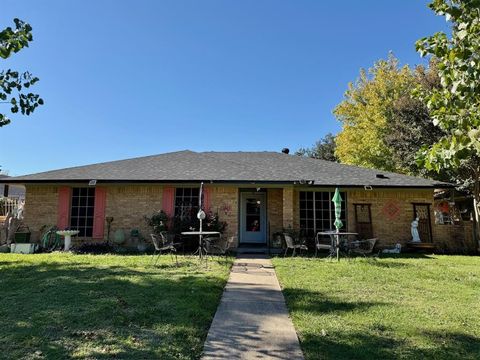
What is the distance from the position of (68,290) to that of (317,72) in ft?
56.9

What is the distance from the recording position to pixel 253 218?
51.5ft

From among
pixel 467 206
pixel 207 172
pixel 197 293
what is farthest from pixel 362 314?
pixel 467 206

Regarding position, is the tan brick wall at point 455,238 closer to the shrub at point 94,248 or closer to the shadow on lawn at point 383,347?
the shadow on lawn at point 383,347

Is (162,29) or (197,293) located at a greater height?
(162,29)

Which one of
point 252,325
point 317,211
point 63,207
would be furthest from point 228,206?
point 252,325

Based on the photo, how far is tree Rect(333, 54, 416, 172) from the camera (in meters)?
27.8

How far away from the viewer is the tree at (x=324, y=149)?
4022 cm

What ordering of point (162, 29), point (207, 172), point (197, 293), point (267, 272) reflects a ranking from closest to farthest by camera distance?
point (197, 293) → point (267, 272) → point (162, 29) → point (207, 172)

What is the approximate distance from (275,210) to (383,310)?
29.9 feet

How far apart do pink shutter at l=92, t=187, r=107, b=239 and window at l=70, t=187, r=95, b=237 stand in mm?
274

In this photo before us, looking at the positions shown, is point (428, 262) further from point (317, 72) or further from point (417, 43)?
point (317, 72)

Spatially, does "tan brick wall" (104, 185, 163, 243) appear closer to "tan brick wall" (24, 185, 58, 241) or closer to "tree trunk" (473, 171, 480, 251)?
"tan brick wall" (24, 185, 58, 241)

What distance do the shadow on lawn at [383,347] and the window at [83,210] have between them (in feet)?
39.7

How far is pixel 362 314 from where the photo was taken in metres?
5.48
